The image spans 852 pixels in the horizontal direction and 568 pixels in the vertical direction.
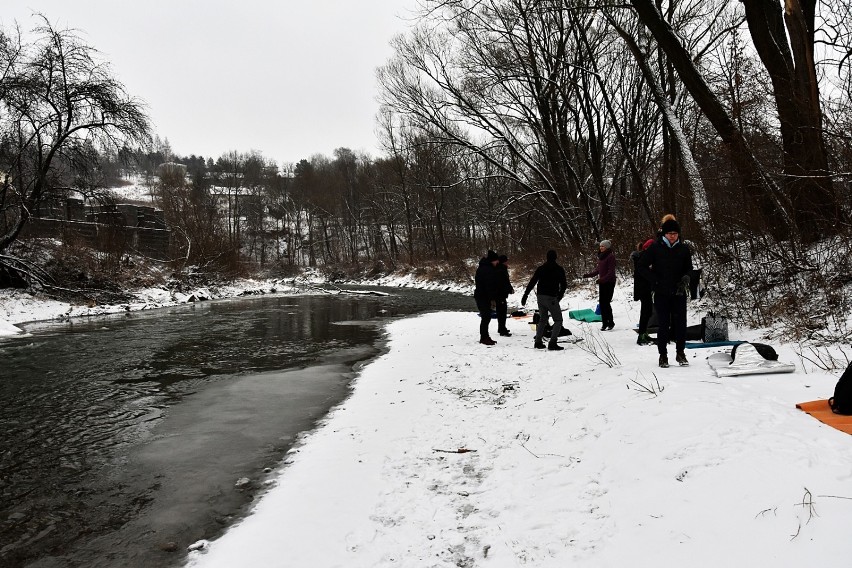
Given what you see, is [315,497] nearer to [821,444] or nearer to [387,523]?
[387,523]

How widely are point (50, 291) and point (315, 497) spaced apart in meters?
21.1

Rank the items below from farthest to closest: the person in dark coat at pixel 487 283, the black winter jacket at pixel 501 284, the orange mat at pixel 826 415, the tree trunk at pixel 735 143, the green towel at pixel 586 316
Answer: the green towel at pixel 586 316 < the black winter jacket at pixel 501 284 < the person in dark coat at pixel 487 283 < the tree trunk at pixel 735 143 < the orange mat at pixel 826 415

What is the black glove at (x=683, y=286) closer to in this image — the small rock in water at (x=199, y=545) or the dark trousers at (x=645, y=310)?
the dark trousers at (x=645, y=310)

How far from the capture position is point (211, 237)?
111ft

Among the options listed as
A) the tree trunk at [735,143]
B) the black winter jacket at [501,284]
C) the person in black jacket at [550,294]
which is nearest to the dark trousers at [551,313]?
the person in black jacket at [550,294]

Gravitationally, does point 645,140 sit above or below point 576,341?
above

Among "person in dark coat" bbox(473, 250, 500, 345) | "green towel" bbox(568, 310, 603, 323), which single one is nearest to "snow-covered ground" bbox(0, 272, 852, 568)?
"person in dark coat" bbox(473, 250, 500, 345)

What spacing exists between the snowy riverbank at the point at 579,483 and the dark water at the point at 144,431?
544 mm

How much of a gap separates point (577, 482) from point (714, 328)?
4.88m

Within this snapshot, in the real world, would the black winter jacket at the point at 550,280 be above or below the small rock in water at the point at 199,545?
above

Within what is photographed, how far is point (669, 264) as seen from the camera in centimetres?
595

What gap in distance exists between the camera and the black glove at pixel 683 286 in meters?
5.90

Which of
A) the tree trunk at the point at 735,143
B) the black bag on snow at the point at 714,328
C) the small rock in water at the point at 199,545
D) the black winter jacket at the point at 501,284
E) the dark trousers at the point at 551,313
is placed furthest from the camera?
the black winter jacket at the point at 501,284

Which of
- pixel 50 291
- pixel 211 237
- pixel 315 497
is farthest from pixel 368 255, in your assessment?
pixel 315 497
